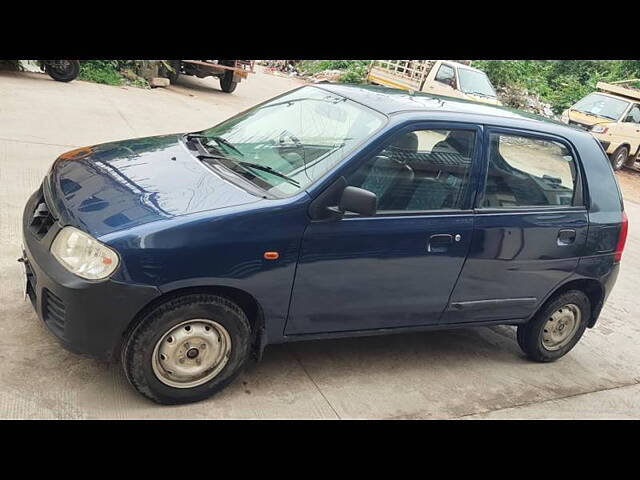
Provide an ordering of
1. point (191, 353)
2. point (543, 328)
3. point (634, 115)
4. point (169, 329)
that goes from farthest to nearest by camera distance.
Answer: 1. point (634, 115)
2. point (543, 328)
3. point (191, 353)
4. point (169, 329)

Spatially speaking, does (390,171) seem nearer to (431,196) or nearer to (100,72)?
(431,196)

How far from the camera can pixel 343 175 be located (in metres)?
3.57

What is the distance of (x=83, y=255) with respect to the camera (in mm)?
3117

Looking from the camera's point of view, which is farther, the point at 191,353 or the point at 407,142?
the point at 407,142

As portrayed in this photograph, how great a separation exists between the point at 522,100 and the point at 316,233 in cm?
2101

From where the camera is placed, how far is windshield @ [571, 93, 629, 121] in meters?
16.6

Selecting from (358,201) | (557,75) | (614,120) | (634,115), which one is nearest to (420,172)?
(358,201)

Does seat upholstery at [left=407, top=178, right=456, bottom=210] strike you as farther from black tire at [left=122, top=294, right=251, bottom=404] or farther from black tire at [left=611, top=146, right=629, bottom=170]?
black tire at [left=611, top=146, right=629, bottom=170]

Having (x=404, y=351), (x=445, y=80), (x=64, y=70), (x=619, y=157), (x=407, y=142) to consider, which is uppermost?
(x=407, y=142)

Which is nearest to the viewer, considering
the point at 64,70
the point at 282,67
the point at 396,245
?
the point at 396,245

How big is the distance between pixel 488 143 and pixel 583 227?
3.41 ft

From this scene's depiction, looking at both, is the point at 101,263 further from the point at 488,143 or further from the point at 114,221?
the point at 488,143

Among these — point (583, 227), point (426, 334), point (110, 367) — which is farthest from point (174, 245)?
point (583, 227)

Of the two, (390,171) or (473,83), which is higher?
(390,171)
